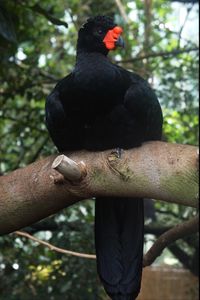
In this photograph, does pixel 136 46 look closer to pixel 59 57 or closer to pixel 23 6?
pixel 59 57

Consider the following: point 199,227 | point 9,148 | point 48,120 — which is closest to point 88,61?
point 48,120

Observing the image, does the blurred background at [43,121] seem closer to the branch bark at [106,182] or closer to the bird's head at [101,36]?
the bird's head at [101,36]

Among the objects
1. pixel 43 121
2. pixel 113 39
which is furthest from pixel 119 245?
pixel 43 121

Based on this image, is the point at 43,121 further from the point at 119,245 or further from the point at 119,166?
the point at 119,166

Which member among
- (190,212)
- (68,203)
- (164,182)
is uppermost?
(164,182)

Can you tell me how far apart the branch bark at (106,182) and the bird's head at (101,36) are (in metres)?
0.33

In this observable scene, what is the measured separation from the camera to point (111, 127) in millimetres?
→ 1343

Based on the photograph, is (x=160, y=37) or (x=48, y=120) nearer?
(x=48, y=120)

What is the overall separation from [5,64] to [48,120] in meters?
0.95

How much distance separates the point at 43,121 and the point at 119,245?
1276 mm

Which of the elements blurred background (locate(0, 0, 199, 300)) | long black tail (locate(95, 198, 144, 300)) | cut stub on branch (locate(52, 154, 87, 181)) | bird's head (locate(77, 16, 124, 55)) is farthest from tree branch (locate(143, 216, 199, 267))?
blurred background (locate(0, 0, 199, 300))

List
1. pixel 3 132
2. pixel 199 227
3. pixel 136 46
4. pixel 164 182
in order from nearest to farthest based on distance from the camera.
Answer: pixel 164 182
pixel 199 227
pixel 3 132
pixel 136 46

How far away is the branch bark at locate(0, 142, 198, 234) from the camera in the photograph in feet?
3.45

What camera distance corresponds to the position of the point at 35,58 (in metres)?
2.55
